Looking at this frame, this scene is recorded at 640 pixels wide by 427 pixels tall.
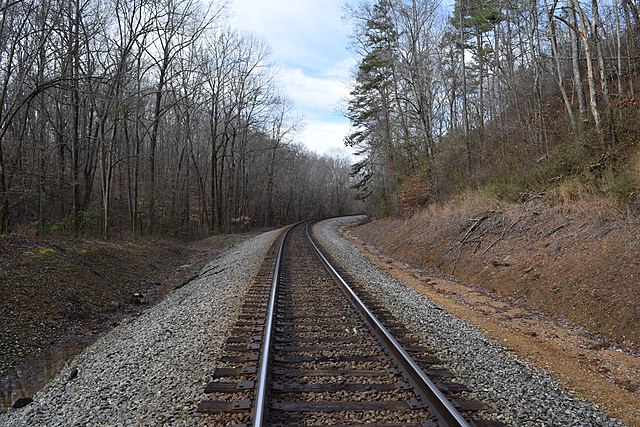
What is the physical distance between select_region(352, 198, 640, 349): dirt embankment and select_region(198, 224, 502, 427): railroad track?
3.24 meters

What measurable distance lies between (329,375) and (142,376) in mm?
2109

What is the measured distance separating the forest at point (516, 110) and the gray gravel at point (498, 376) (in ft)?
15.0

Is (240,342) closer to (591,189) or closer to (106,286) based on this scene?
(106,286)

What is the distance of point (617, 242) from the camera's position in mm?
7664

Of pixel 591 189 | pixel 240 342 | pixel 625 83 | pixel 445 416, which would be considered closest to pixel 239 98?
pixel 625 83

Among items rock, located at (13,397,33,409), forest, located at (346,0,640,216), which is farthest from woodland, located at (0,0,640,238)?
rock, located at (13,397,33,409)

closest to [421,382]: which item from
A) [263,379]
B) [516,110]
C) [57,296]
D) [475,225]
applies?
[263,379]

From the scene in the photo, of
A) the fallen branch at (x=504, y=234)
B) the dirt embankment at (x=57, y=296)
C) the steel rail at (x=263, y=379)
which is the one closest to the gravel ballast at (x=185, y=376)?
the steel rail at (x=263, y=379)

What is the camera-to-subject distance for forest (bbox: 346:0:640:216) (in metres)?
10.6

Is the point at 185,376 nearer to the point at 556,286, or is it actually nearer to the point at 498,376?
the point at 498,376

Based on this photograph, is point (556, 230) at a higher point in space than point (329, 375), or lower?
higher

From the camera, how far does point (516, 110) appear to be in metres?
20.0

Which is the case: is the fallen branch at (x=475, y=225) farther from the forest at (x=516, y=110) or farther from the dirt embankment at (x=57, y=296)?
the dirt embankment at (x=57, y=296)

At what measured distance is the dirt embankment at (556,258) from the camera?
670 centimetres
